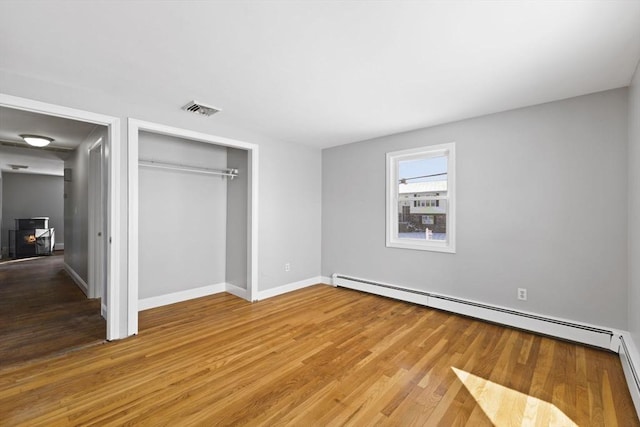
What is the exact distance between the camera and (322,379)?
2.18m

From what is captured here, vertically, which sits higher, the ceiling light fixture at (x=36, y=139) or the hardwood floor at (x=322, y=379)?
the ceiling light fixture at (x=36, y=139)

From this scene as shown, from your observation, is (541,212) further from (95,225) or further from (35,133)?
(35,133)

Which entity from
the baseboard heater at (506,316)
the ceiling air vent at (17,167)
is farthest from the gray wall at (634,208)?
the ceiling air vent at (17,167)

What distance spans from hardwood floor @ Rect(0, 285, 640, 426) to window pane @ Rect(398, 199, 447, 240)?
1.19 meters

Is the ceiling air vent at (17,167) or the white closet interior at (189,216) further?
the ceiling air vent at (17,167)

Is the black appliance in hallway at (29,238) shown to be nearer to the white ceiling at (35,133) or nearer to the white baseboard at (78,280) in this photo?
the white ceiling at (35,133)

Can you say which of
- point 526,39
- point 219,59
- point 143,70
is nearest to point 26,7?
point 143,70

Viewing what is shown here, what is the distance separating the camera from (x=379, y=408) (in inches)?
73.3

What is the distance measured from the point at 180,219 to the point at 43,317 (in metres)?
1.87

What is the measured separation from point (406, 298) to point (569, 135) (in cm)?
259

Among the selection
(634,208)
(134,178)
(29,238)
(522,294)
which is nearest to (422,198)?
(522,294)

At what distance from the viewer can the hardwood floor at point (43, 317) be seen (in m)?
2.66

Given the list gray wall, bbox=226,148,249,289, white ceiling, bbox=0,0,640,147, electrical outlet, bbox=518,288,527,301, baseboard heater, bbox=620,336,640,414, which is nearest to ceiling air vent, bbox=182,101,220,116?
white ceiling, bbox=0,0,640,147

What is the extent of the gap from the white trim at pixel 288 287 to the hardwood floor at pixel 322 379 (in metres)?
0.92
